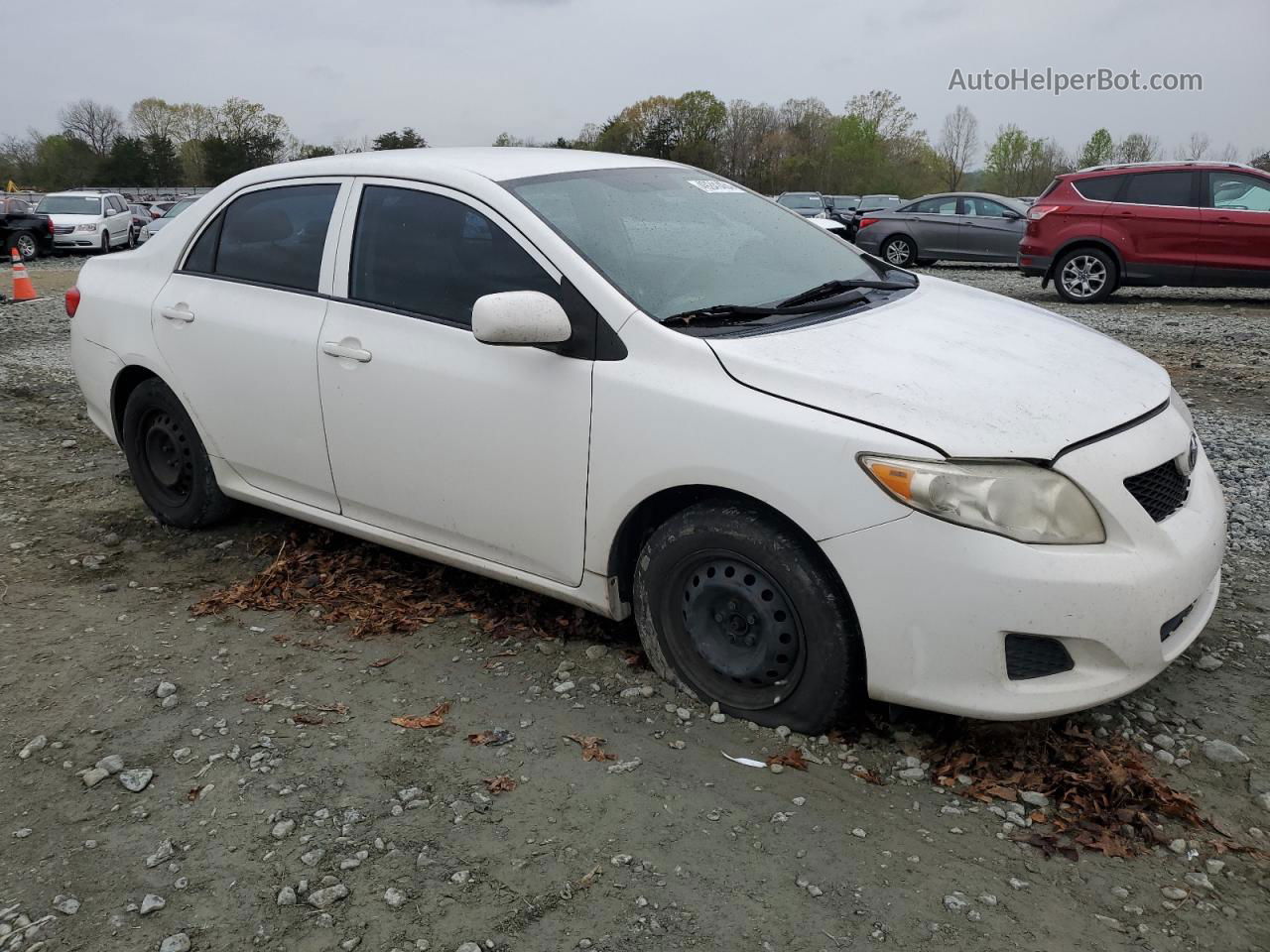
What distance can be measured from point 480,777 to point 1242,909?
1898mm

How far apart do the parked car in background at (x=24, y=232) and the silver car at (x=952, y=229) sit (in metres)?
18.4

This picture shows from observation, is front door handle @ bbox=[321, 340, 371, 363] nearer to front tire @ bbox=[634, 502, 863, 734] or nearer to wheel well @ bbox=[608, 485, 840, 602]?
wheel well @ bbox=[608, 485, 840, 602]

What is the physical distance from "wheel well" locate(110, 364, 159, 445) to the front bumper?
344 centimetres

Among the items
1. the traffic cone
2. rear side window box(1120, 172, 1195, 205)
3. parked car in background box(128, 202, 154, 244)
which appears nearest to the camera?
rear side window box(1120, 172, 1195, 205)

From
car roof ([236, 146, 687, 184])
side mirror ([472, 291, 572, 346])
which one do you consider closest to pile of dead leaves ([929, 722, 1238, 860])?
side mirror ([472, 291, 572, 346])

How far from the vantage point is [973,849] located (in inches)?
99.7

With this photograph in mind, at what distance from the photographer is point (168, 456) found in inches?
185

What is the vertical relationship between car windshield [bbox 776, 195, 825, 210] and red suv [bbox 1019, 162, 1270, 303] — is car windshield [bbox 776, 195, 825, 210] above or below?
above

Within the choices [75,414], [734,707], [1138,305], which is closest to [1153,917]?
[734,707]

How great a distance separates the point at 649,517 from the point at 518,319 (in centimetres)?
73

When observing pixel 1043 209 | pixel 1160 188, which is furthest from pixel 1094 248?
pixel 1160 188

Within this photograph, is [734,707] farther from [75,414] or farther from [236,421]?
[75,414]

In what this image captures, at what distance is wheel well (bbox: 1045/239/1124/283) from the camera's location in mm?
12516

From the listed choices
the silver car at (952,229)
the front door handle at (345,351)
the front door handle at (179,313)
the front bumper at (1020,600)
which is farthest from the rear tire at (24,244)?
A: the front bumper at (1020,600)
